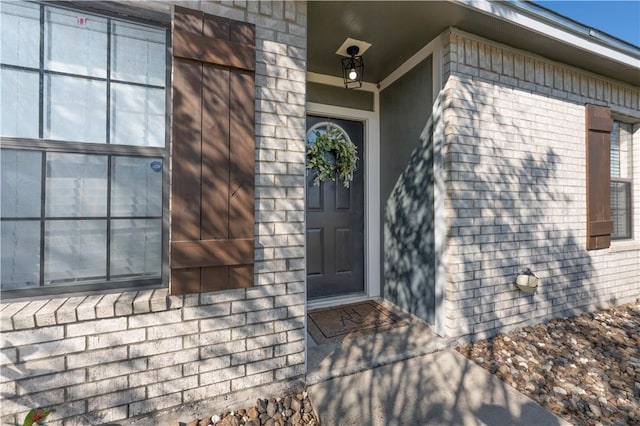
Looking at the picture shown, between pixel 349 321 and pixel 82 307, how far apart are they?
6.67 feet

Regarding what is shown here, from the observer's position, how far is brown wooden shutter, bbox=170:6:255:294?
1.55 meters

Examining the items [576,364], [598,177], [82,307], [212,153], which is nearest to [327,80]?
[212,153]

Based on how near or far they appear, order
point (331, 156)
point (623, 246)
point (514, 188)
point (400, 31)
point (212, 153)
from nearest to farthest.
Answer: point (212, 153)
point (400, 31)
point (514, 188)
point (331, 156)
point (623, 246)

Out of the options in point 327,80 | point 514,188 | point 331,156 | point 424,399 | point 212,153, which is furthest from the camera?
point 331,156

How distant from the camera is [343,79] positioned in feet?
9.95

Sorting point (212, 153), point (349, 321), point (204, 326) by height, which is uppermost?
point (212, 153)

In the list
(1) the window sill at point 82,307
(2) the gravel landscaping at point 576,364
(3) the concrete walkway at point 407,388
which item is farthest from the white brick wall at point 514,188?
(1) the window sill at point 82,307

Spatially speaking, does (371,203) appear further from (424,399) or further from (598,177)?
(598,177)

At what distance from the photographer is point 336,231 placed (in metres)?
3.15

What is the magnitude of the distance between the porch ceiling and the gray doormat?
2.53 m

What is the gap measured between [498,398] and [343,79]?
3.08m

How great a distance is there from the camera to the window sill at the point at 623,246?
3145mm

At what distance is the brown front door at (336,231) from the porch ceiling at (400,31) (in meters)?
0.72

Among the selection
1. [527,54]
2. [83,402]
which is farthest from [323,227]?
[527,54]
